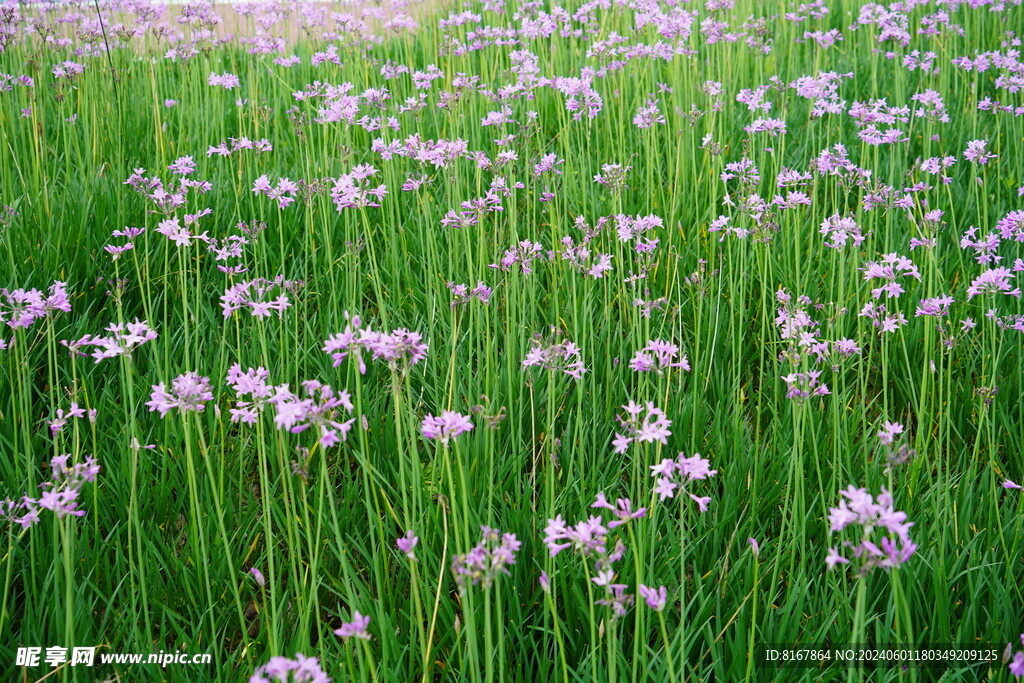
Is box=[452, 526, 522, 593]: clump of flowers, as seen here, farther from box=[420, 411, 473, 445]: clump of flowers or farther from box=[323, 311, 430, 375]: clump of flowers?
box=[323, 311, 430, 375]: clump of flowers

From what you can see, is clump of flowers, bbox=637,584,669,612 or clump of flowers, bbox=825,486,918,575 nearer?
clump of flowers, bbox=825,486,918,575

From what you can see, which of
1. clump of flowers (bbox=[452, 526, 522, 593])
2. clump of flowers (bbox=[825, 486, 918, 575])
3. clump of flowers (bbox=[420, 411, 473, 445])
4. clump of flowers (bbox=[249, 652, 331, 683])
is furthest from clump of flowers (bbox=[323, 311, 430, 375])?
clump of flowers (bbox=[825, 486, 918, 575])

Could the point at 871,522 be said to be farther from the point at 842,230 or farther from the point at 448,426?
the point at 842,230

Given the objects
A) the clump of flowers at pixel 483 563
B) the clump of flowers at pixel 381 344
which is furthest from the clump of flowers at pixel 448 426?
the clump of flowers at pixel 483 563

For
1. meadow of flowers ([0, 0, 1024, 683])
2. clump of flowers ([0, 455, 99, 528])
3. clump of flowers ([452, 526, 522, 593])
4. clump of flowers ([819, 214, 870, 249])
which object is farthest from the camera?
clump of flowers ([819, 214, 870, 249])

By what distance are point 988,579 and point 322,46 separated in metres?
6.72

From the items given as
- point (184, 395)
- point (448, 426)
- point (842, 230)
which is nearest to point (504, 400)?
point (448, 426)

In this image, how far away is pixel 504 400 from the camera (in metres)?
2.43

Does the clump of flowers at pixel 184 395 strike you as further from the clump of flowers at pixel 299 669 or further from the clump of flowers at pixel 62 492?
the clump of flowers at pixel 299 669

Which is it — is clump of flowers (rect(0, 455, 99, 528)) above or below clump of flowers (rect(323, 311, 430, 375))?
below

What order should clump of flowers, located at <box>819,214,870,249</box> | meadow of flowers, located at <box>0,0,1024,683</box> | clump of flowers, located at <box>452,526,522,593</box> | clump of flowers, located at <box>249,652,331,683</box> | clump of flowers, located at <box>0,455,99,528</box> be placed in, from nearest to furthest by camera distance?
clump of flowers, located at <box>249,652,331,683</box>
clump of flowers, located at <box>452,526,522,593</box>
clump of flowers, located at <box>0,455,99,528</box>
meadow of flowers, located at <box>0,0,1024,683</box>
clump of flowers, located at <box>819,214,870,249</box>

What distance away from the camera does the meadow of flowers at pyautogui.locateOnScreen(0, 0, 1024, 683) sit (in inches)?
63.0

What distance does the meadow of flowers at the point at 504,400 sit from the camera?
160 cm

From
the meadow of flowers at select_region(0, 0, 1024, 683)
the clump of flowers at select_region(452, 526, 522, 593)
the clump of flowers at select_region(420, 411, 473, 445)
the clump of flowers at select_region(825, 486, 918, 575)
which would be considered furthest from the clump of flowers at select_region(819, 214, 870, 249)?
the clump of flowers at select_region(452, 526, 522, 593)
